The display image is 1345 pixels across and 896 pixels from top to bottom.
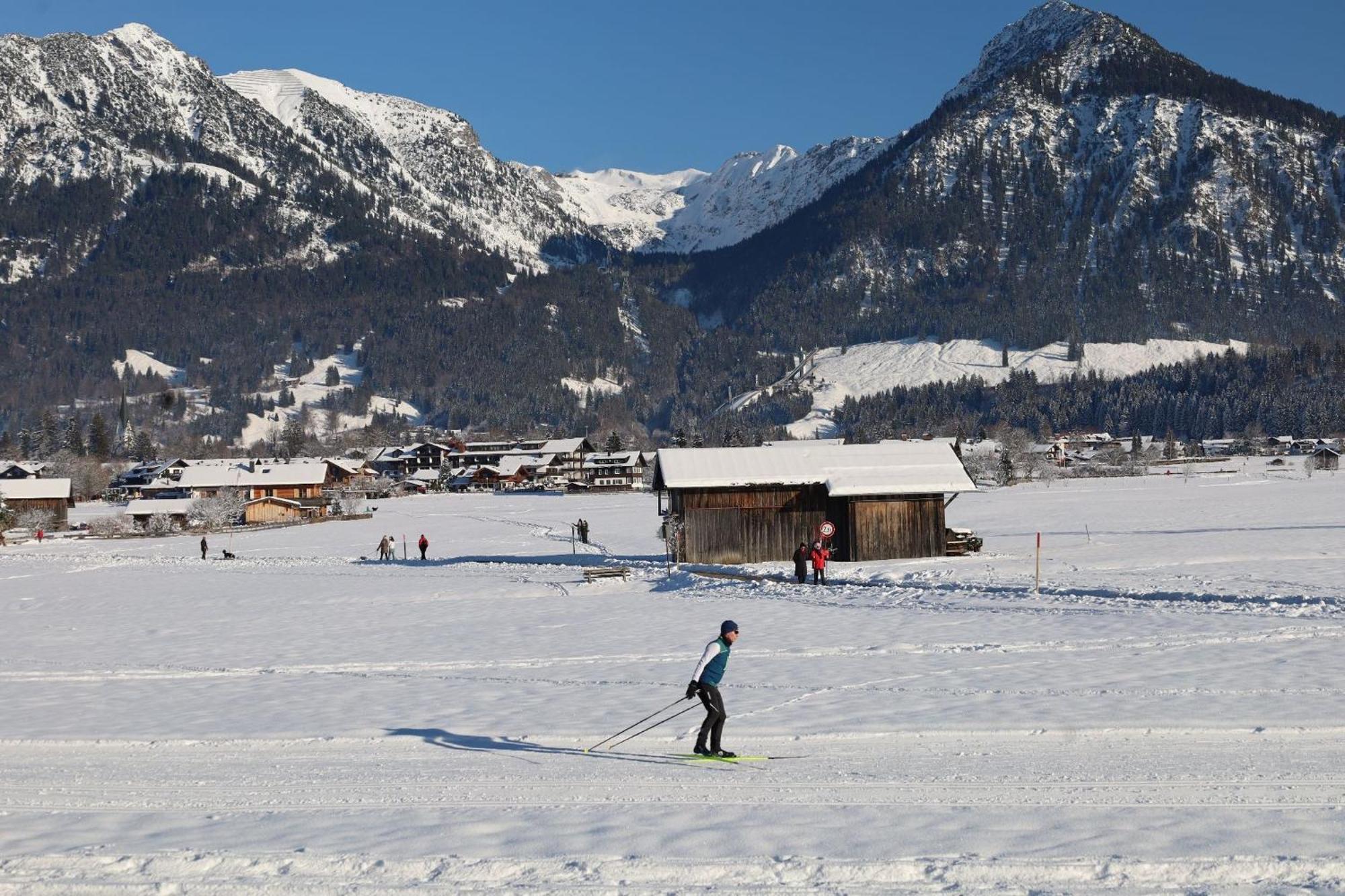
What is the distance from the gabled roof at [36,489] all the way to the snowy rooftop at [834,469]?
73.8 m

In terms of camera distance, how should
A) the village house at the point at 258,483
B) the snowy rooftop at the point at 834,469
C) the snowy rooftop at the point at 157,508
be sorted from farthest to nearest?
the village house at the point at 258,483 < the snowy rooftop at the point at 157,508 < the snowy rooftop at the point at 834,469

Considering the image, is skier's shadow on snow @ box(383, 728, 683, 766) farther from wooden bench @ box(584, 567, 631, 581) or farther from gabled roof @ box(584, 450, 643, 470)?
gabled roof @ box(584, 450, 643, 470)

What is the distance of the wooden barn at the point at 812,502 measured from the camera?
38.7 meters

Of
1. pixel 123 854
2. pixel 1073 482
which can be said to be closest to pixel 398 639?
pixel 123 854

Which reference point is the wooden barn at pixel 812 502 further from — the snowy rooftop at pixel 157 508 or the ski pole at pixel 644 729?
the snowy rooftop at pixel 157 508

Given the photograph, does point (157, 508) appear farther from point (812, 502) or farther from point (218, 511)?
point (812, 502)

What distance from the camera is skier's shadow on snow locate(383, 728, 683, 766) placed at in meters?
12.8

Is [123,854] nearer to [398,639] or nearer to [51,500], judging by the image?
[398,639]

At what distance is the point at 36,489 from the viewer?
304ft

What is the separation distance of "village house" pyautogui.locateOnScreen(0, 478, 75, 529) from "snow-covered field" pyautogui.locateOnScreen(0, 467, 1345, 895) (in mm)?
68594

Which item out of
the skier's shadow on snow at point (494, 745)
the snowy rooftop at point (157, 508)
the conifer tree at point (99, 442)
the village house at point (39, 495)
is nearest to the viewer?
the skier's shadow on snow at point (494, 745)

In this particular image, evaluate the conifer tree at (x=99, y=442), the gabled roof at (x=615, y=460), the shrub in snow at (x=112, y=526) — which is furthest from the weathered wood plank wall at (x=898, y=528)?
the conifer tree at (x=99, y=442)

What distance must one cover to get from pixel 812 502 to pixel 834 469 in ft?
4.83

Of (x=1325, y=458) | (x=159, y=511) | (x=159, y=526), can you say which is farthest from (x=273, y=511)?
(x=1325, y=458)
